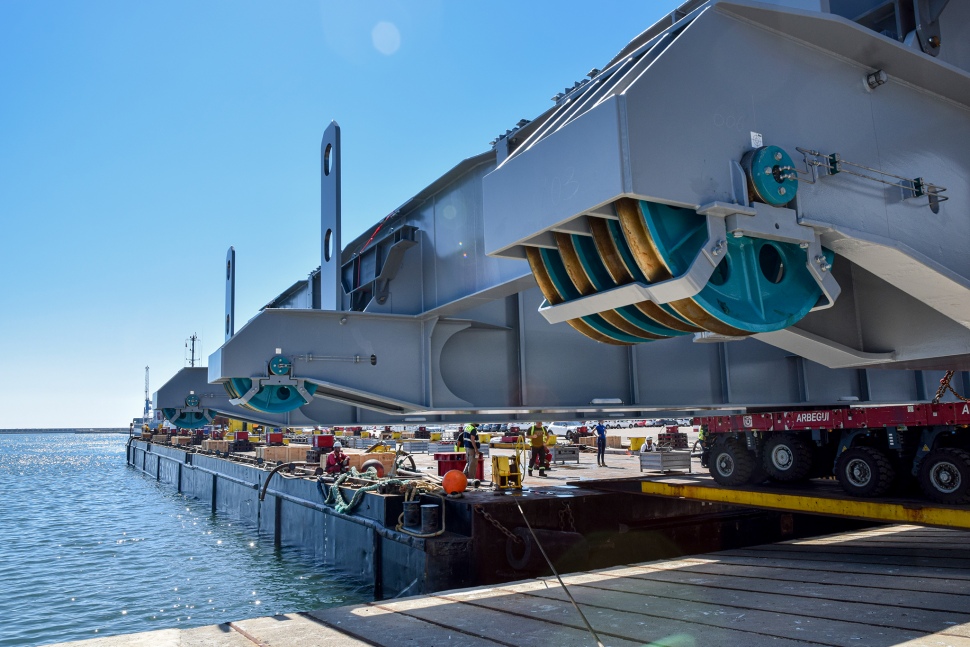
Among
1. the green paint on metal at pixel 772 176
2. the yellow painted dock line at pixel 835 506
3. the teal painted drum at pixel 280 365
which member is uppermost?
the green paint on metal at pixel 772 176

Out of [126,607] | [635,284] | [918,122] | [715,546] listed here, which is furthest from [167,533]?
[918,122]

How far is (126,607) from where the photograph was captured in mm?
13000

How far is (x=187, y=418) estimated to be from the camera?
1658 inches

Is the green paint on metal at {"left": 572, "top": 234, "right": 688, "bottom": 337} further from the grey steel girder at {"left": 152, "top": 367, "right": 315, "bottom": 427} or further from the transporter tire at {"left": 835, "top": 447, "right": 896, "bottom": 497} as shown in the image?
the grey steel girder at {"left": 152, "top": 367, "right": 315, "bottom": 427}

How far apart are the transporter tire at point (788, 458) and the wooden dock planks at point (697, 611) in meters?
1.67

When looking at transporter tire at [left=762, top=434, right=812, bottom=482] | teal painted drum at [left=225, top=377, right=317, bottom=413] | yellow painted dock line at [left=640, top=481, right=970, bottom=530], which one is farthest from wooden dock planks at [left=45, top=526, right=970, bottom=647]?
teal painted drum at [left=225, top=377, right=317, bottom=413]

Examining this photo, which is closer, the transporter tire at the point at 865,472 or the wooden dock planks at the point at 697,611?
the wooden dock planks at the point at 697,611

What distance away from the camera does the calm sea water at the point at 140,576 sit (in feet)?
40.3

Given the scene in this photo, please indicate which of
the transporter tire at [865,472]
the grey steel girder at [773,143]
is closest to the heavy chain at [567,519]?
the transporter tire at [865,472]

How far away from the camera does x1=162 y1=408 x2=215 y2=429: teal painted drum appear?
1598 inches

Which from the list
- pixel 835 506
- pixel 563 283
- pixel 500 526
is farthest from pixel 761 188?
pixel 500 526

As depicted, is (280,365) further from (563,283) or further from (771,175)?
(771,175)

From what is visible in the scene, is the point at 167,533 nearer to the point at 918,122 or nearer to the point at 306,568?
the point at 306,568

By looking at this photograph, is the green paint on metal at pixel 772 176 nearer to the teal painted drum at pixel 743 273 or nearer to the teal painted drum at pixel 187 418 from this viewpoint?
the teal painted drum at pixel 743 273
